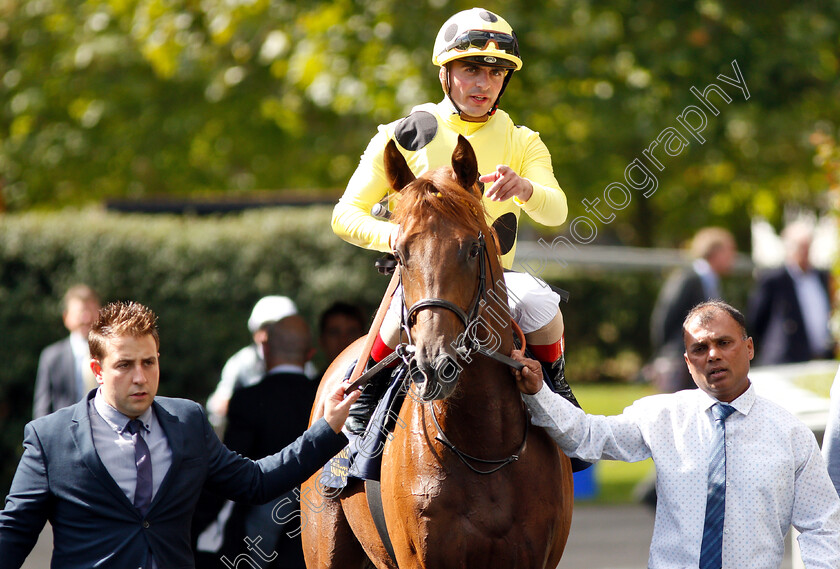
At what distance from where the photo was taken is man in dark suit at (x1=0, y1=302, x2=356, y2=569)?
3662 mm

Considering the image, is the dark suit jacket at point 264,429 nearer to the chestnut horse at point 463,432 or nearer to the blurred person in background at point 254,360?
the blurred person in background at point 254,360

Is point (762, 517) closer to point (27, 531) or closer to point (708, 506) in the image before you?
point (708, 506)

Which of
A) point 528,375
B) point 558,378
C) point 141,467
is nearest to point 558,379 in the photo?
point 558,378

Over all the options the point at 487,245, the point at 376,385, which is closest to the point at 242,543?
the point at 376,385

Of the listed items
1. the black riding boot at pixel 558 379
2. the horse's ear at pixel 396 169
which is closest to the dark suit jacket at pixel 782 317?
the black riding boot at pixel 558 379

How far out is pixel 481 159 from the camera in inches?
182

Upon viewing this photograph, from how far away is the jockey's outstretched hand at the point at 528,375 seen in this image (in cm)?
397

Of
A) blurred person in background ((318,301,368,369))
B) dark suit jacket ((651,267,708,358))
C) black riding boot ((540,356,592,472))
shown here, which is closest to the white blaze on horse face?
black riding boot ((540,356,592,472))

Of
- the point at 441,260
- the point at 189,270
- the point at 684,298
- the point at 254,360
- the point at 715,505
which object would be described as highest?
the point at 189,270

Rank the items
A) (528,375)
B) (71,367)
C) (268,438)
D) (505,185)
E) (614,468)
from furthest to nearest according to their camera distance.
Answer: (614,468), (71,367), (268,438), (505,185), (528,375)

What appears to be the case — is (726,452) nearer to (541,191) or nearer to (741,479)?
(741,479)

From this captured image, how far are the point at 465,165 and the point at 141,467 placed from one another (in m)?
1.65

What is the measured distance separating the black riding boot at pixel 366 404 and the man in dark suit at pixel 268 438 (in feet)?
4.99

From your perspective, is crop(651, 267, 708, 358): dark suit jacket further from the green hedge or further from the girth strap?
the girth strap
